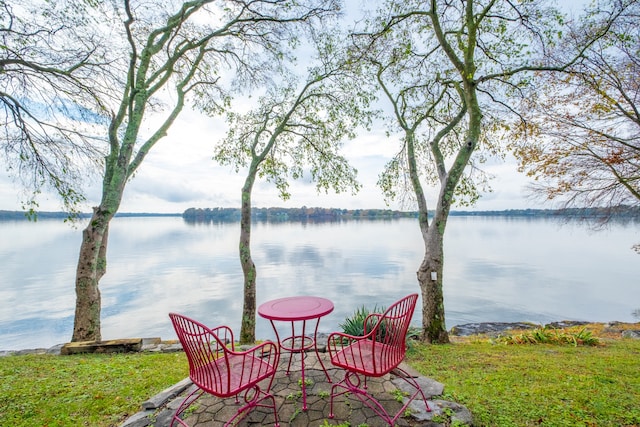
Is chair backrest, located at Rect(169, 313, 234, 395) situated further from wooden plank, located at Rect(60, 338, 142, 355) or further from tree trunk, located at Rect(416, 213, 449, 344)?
tree trunk, located at Rect(416, 213, 449, 344)

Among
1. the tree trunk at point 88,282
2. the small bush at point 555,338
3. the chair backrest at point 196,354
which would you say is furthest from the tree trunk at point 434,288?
the tree trunk at point 88,282

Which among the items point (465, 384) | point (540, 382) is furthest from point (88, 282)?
point (540, 382)

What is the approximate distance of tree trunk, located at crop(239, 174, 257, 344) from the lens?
654 cm

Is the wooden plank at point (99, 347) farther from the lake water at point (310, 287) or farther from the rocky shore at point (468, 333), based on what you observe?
the lake water at point (310, 287)

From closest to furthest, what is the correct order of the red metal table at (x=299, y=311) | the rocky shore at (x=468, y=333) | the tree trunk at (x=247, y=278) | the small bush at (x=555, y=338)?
the red metal table at (x=299, y=311), the rocky shore at (x=468, y=333), the small bush at (x=555, y=338), the tree trunk at (x=247, y=278)

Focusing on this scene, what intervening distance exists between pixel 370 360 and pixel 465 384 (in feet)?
5.67

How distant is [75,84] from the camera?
605cm

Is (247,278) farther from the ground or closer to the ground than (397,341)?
closer to the ground

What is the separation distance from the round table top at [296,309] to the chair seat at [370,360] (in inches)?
17.6

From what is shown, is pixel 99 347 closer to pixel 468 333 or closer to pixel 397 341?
pixel 397 341

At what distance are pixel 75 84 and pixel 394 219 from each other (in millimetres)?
119988

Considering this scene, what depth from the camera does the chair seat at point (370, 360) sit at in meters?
2.49

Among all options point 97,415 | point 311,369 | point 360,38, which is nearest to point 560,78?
point 360,38

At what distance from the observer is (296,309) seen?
9.95 feet
